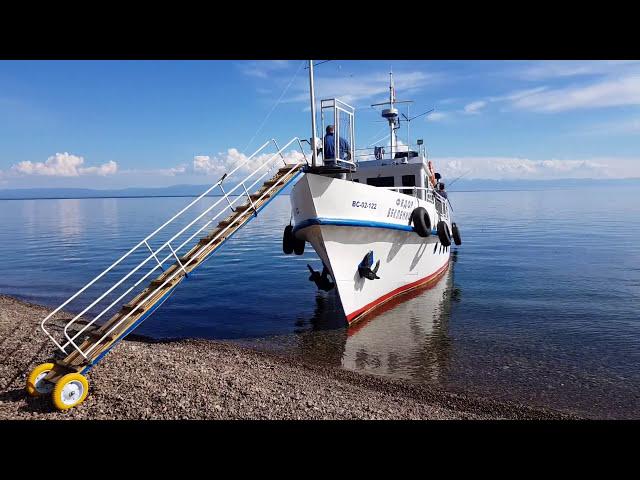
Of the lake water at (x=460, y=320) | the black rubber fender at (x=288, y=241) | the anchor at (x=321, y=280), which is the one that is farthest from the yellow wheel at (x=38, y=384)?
the anchor at (x=321, y=280)

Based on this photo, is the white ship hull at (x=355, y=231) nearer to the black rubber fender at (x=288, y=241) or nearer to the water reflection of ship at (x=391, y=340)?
the water reflection of ship at (x=391, y=340)

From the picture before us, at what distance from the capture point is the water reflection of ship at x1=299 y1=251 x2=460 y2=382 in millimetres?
10234

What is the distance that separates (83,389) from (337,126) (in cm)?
827

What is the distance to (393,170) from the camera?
17797 millimetres

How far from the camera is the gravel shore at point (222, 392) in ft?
20.9

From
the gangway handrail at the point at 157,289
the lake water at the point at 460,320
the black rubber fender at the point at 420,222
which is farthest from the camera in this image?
the black rubber fender at the point at 420,222

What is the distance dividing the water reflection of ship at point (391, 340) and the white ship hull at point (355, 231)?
2.26 feet

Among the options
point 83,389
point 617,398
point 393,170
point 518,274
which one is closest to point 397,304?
point 393,170

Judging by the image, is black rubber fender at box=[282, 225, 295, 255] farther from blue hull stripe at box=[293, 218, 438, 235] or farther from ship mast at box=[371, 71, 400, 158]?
ship mast at box=[371, 71, 400, 158]

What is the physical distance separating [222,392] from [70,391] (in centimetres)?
233

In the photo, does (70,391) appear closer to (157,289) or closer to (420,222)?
(157,289)

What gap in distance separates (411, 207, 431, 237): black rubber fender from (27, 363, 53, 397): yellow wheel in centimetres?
1159

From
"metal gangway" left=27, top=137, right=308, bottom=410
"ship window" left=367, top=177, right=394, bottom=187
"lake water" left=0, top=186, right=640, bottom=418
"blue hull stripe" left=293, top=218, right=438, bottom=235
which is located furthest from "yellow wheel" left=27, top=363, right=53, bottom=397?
"ship window" left=367, top=177, right=394, bottom=187
